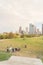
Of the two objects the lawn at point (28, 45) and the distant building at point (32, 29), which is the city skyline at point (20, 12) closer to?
the distant building at point (32, 29)

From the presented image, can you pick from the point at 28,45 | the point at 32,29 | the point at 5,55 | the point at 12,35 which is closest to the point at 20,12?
the point at 32,29

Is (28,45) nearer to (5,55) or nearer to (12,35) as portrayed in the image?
(12,35)

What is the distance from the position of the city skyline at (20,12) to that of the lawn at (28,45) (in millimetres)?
425

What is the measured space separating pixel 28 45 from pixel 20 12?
1129 mm

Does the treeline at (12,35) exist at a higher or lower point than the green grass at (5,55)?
higher

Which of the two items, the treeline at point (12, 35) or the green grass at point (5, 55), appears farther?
the treeline at point (12, 35)

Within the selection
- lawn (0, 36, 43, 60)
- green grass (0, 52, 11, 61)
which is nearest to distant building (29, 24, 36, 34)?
lawn (0, 36, 43, 60)

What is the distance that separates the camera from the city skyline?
496 cm

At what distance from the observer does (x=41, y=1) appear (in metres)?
5.05

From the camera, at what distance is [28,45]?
4.95 metres

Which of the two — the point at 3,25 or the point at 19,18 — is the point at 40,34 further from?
the point at 3,25

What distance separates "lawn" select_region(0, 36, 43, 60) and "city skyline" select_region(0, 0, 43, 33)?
0.42m

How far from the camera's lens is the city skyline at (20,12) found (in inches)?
195

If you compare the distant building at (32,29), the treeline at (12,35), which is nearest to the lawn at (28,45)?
the treeline at (12,35)
